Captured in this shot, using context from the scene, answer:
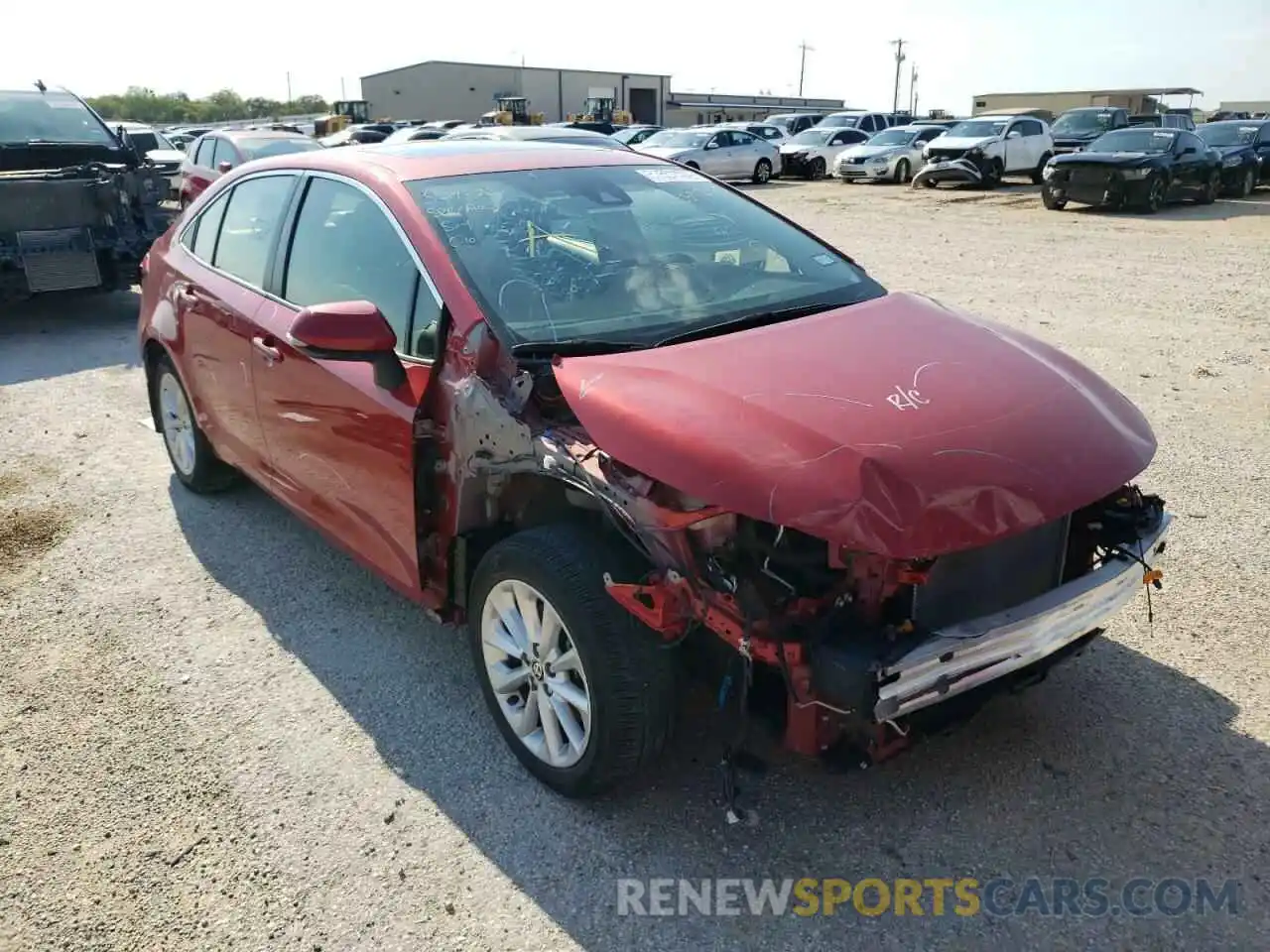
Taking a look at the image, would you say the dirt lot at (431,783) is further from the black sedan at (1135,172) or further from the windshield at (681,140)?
the windshield at (681,140)

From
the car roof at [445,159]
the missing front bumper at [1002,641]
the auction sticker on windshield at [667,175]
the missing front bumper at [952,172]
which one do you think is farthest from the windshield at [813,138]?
the missing front bumper at [1002,641]

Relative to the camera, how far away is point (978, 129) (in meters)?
23.0

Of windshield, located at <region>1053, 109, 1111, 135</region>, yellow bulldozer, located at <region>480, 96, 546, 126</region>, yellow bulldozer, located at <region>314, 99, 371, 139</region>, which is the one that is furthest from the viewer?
yellow bulldozer, located at <region>314, 99, 371, 139</region>

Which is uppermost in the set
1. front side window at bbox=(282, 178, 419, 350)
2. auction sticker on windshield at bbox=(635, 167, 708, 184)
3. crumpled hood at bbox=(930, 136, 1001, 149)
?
crumpled hood at bbox=(930, 136, 1001, 149)

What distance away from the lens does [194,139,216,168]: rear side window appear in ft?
46.3

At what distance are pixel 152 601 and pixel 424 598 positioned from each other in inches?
63.2

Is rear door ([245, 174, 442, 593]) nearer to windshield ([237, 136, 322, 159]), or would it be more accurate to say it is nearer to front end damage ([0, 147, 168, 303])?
front end damage ([0, 147, 168, 303])

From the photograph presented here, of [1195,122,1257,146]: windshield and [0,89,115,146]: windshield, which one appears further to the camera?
[1195,122,1257,146]: windshield

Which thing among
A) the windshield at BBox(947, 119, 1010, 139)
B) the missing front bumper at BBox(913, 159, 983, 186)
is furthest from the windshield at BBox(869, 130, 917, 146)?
the missing front bumper at BBox(913, 159, 983, 186)

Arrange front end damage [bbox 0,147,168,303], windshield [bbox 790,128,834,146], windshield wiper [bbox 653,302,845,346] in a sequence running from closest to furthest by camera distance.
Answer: windshield wiper [bbox 653,302,845,346] < front end damage [bbox 0,147,168,303] < windshield [bbox 790,128,834,146]

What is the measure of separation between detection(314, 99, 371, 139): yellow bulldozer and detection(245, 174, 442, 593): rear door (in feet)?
139

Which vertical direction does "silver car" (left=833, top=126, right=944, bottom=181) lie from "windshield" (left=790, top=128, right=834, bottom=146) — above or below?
below

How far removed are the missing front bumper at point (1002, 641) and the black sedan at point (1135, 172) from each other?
53.2 feet

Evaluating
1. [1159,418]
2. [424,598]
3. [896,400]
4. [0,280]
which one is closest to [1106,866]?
[896,400]
